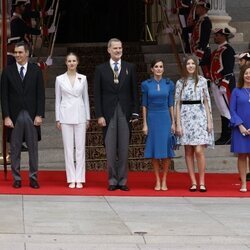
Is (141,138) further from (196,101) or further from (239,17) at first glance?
(239,17)

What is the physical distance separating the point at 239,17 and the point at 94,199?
10.6 meters

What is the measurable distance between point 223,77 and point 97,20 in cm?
910

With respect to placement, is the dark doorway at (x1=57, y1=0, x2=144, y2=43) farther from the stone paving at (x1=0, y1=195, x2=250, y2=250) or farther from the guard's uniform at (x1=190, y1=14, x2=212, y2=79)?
the stone paving at (x1=0, y1=195, x2=250, y2=250)

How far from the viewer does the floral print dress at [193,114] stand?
1237 cm

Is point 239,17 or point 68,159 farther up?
point 239,17

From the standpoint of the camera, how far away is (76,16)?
24.4m

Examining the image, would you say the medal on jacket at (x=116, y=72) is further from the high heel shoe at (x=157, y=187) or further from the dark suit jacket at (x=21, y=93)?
the high heel shoe at (x=157, y=187)

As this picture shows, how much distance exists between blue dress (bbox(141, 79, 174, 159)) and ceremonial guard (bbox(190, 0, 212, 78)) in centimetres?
443

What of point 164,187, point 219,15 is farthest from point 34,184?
point 219,15

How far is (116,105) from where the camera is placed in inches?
487

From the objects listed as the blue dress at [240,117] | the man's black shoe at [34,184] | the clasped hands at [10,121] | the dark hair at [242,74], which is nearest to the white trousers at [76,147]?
the clasped hands at [10,121]

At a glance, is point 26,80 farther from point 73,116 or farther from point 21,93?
point 73,116

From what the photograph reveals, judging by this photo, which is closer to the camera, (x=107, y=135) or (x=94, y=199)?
(x=94, y=199)

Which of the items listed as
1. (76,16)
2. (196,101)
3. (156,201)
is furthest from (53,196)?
(76,16)
